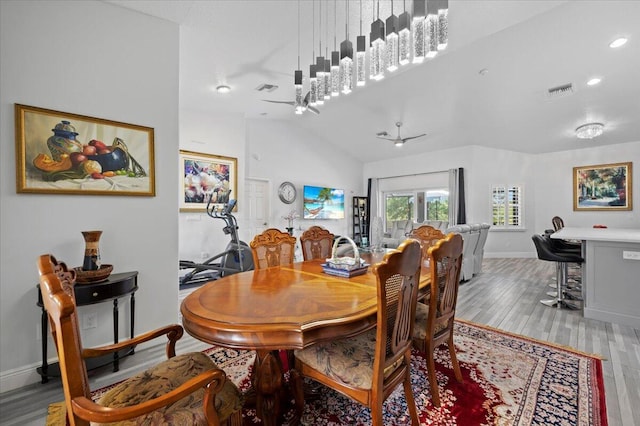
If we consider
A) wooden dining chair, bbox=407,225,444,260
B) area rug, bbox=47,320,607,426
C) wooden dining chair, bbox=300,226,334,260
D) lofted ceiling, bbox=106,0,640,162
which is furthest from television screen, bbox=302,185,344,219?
area rug, bbox=47,320,607,426

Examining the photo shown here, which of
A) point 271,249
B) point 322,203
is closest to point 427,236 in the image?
point 271,249

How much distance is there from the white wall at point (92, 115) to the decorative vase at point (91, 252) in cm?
24

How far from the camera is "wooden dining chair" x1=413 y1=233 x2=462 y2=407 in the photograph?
65.7 inches

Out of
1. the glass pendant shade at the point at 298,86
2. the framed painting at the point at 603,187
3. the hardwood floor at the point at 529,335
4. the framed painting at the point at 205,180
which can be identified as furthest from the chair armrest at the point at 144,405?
the framed painting at the point at 603,187

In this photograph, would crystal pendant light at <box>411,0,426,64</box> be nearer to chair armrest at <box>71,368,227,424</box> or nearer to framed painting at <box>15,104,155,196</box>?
chair armrest at <box>71,368,227,424</box>

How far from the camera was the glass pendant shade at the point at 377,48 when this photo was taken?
1.95m

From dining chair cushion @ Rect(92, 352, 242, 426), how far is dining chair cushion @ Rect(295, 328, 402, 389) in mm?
396

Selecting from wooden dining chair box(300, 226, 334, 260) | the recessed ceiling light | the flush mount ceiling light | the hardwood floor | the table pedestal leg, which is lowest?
the hardwood floor

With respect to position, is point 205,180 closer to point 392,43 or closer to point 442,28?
point 392,43

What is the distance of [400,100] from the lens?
18.4 feet

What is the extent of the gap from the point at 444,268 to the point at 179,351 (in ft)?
7.54

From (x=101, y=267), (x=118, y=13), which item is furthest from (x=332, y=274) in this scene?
(x=118, y=13)

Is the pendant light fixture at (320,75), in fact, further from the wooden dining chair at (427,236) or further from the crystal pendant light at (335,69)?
the wooden dining chair at (427,236)

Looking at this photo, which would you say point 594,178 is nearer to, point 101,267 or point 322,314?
point 322,314
